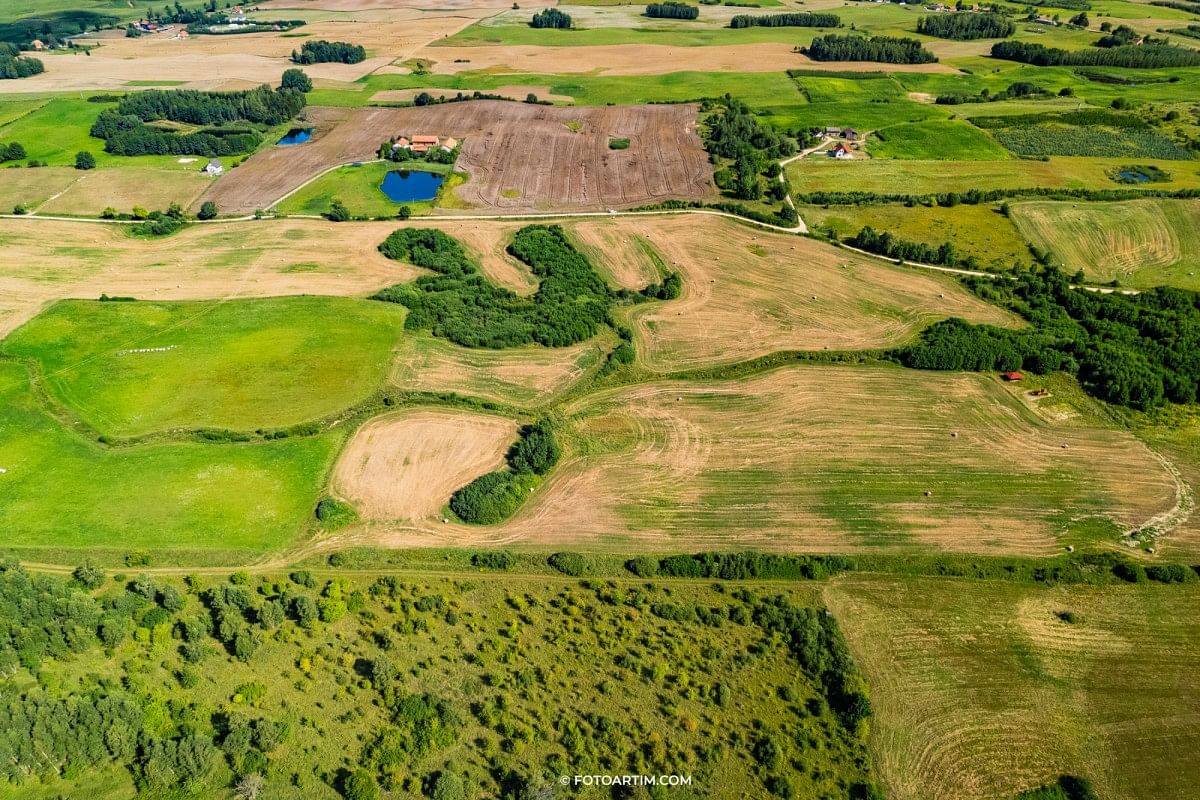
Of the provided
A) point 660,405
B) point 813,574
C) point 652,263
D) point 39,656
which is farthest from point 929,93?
point 39,656

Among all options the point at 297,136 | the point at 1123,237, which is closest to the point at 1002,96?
the point at 1123,237

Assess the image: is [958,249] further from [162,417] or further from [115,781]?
[115,781]

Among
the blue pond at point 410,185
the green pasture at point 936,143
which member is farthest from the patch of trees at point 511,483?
the green pasture at point 936,143

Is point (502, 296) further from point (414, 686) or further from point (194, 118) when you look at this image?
point (194, 118)

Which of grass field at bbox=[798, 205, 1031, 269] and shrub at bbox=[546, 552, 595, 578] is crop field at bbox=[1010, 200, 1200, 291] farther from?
shrub at bbox=[546, 552, 595, 578]

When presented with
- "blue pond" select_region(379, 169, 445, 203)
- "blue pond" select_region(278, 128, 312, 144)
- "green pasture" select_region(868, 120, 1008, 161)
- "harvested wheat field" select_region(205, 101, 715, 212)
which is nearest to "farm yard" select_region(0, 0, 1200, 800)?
"blue pond" select_region(379, 169, 445, 203)

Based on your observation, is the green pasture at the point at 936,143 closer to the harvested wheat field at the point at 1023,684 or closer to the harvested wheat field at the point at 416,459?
the harvested wheat field at the point at 1023,684
